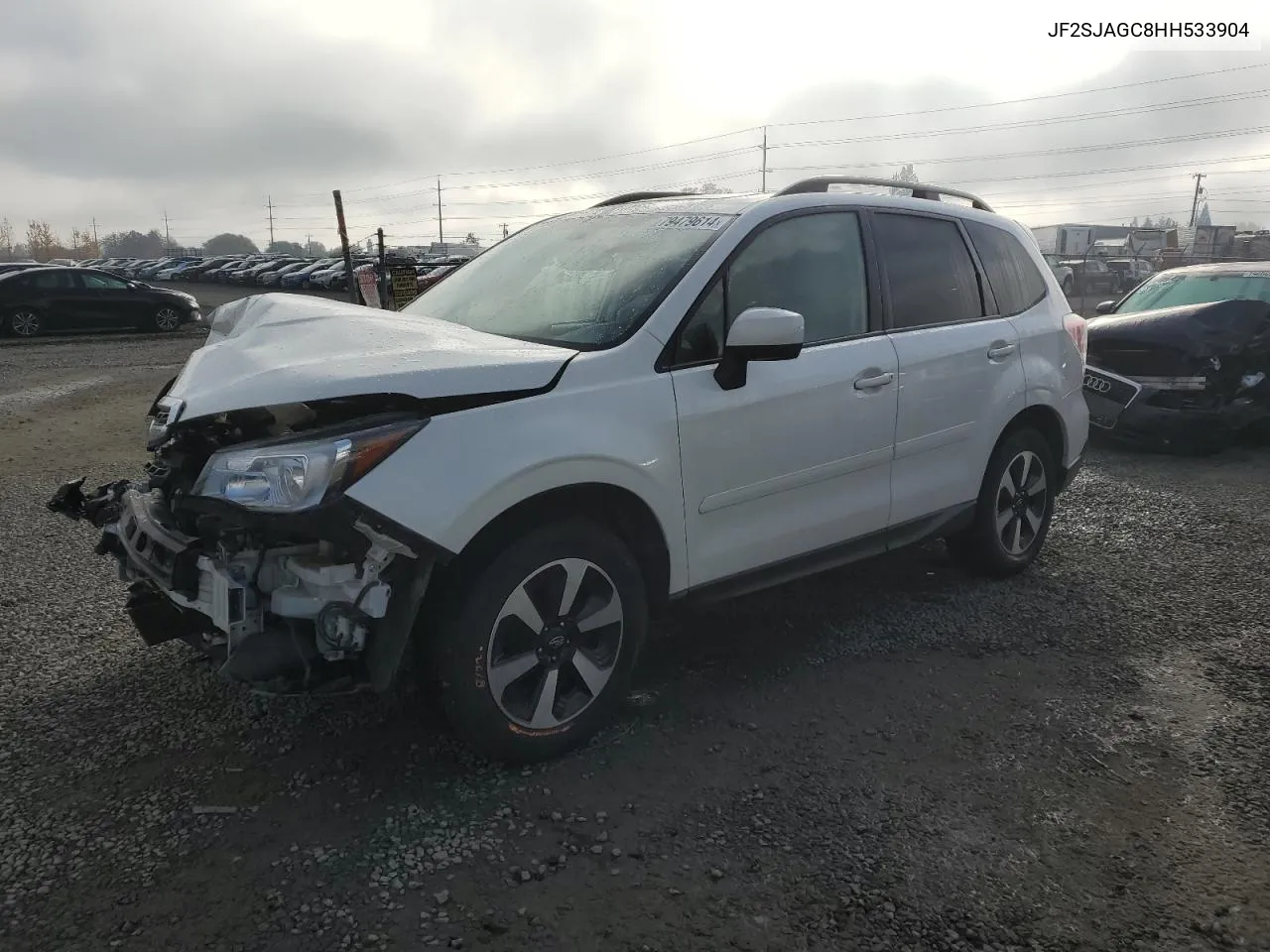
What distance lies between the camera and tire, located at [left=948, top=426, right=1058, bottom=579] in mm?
4809

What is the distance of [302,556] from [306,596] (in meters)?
0.12

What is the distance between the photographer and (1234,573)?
5242 mm

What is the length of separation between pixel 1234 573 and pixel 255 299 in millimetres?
5026

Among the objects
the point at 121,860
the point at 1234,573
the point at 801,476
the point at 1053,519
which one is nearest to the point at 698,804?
the point at 801,476

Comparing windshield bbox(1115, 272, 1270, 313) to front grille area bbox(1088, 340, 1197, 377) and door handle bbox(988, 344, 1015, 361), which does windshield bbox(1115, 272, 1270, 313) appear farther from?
door handle bbox(988, 344, 1015, 361)

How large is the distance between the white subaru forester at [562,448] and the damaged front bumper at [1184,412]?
13.7ft

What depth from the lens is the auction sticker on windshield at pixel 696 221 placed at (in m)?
3.76

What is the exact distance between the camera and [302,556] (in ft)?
9.21

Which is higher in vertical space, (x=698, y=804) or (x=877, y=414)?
(x=877, y=414)

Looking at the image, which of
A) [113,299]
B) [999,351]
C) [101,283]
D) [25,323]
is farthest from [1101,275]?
[999,351]

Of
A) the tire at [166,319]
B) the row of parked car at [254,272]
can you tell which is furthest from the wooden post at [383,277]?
the row of parked car at [254,272]

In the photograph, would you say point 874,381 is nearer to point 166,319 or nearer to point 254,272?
point 166,319

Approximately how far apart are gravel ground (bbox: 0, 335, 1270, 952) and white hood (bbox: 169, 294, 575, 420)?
3.92 feet

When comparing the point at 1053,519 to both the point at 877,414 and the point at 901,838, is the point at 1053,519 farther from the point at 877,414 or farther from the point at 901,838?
the point at 901,838
